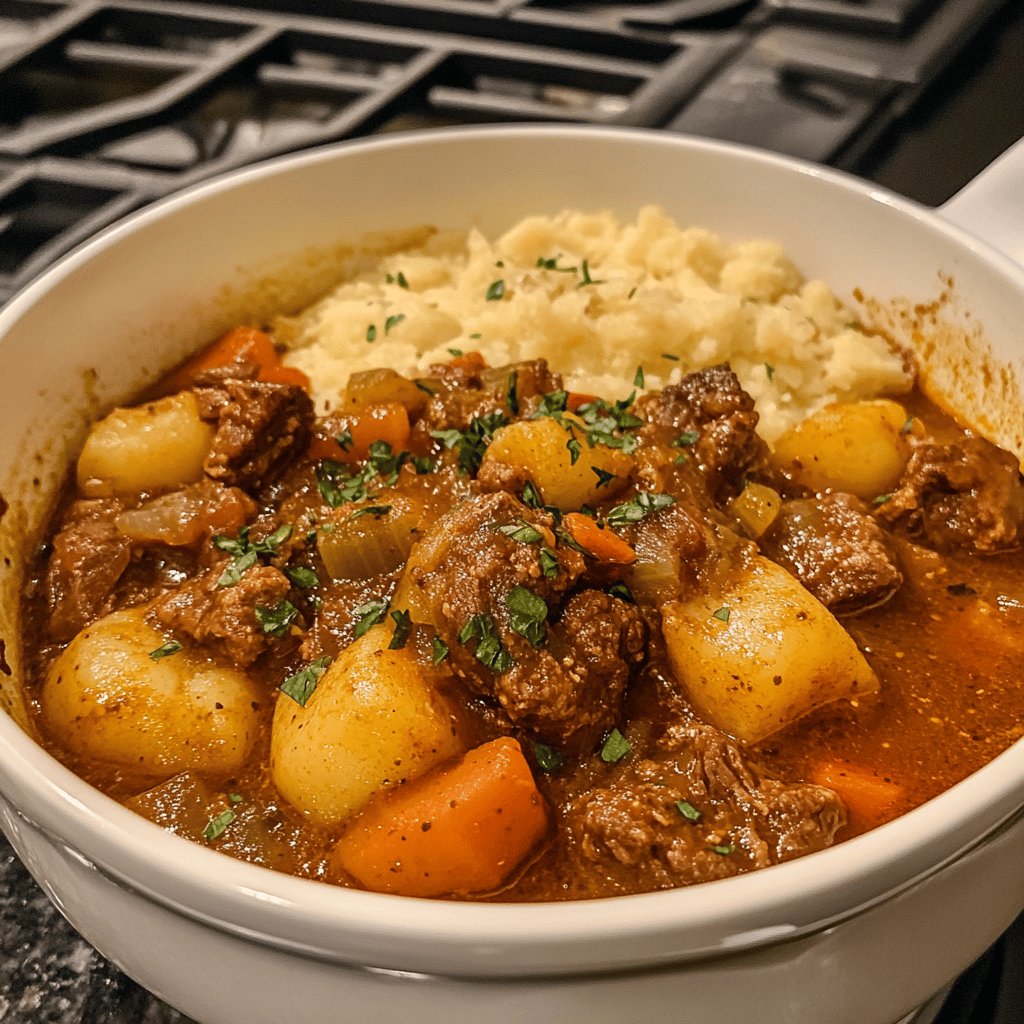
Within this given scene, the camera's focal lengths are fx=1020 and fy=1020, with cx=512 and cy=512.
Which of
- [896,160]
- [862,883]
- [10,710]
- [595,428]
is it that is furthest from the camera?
[896,160]

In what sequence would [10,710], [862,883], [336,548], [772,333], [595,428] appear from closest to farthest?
[862,883], [10,710], [336,548], [595,428], [772,333]

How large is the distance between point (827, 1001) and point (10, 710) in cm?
140

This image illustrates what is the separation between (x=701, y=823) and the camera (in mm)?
1674

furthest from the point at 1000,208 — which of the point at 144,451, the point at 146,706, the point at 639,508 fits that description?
the point at 146,706

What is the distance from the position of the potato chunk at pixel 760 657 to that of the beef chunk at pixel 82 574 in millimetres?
1159

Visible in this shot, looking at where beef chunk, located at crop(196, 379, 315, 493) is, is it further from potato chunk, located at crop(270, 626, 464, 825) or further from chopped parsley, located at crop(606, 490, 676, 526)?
chopped parsley, located at crop(606, 490, 676, 526)

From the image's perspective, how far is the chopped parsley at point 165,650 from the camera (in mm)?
1955

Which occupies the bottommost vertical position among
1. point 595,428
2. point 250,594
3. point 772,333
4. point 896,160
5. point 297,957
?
point 250,594

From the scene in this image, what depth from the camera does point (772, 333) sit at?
8.79 ft

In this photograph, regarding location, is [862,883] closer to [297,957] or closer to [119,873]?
[297,957]

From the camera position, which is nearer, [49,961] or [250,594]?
[49,961]

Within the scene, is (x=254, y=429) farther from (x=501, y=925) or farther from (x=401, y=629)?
(x=501, y=925)

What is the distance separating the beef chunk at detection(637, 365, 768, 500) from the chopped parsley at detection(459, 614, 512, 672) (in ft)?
2.34

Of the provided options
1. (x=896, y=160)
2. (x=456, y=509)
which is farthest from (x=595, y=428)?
(x=896, y=160)
